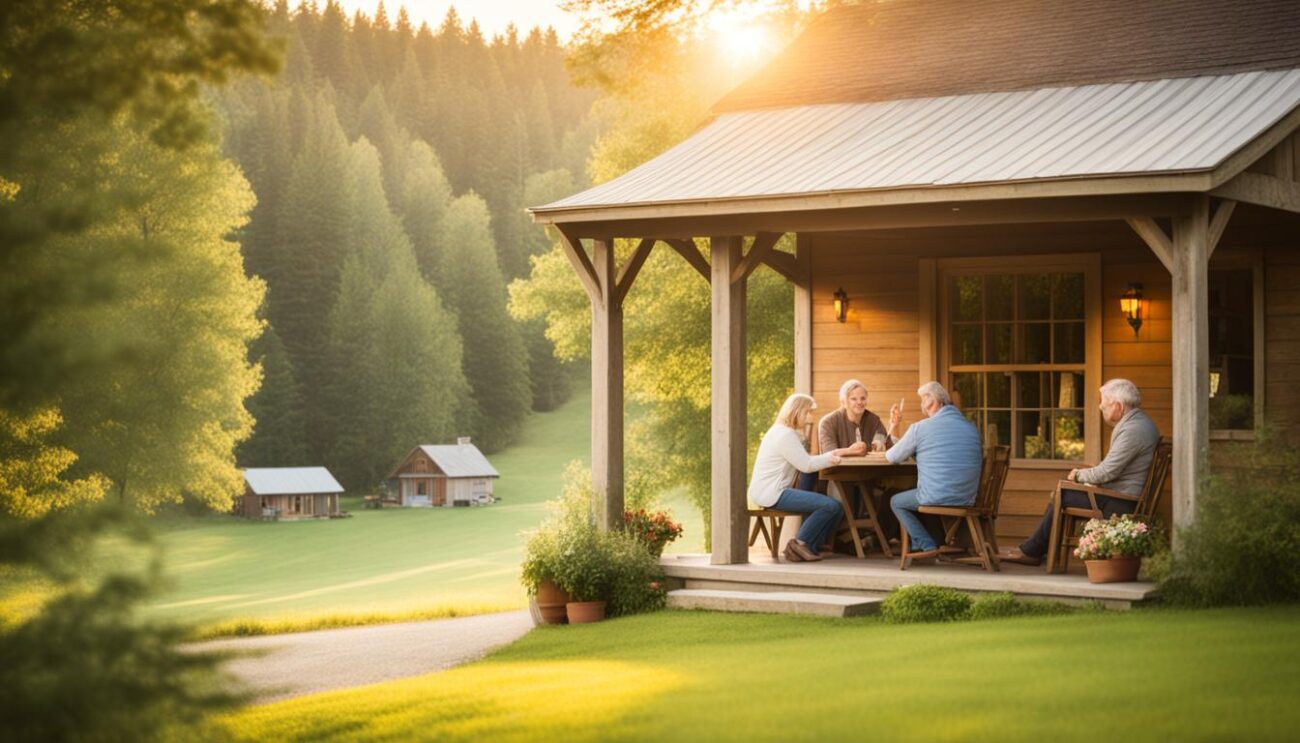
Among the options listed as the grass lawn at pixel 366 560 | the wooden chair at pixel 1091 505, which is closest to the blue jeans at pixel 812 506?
the wooden chair at pixel 1091 505

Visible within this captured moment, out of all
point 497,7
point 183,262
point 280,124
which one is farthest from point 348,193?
point 497,7

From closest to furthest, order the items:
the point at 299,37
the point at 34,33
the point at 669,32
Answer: the point at 34,33 → the point at 669,32 → the point at 299,37

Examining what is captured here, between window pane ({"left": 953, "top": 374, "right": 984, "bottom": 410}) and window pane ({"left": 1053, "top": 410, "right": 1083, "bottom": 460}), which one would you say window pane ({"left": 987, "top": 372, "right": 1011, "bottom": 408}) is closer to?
window pane ({"left": 953, "top": 374, "right": 984, "bottom": 410})

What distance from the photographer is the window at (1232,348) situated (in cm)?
1192

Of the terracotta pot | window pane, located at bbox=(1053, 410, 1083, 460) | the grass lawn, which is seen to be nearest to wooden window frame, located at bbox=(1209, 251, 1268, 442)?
window pane, located at bbox=(1053, 410, 1083, 460)

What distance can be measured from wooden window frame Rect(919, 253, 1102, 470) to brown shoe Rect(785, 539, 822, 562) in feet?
6.87

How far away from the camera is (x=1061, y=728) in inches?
239

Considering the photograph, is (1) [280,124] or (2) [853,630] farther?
Answer: (1) [280,124]

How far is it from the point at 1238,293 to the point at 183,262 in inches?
898

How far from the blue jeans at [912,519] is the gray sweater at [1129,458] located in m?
1.20

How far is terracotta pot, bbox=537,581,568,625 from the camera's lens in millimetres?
11789

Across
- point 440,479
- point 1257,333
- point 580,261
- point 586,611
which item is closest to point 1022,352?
point 1257,333

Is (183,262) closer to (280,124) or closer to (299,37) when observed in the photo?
(280,124)

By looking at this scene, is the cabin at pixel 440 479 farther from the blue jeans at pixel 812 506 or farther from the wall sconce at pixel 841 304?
the blue jeans at pixel 812 506
